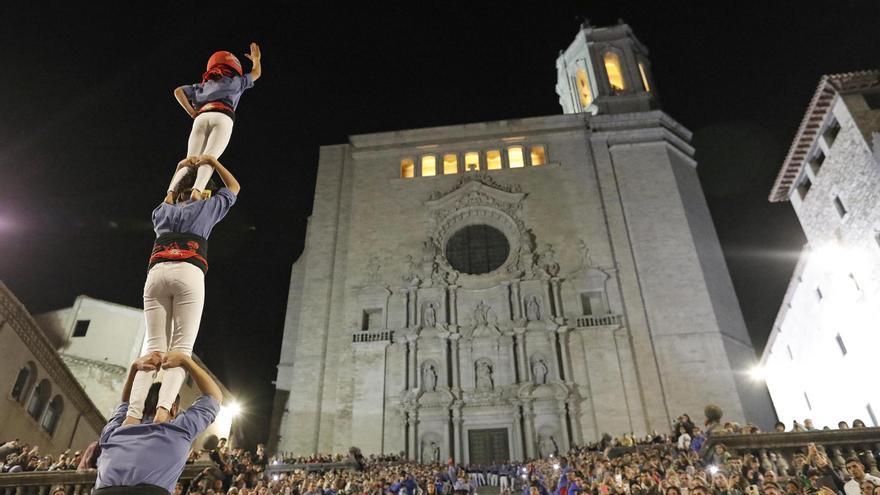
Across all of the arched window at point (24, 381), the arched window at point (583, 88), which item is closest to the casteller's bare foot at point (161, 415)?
the arched window at point (24, 381)

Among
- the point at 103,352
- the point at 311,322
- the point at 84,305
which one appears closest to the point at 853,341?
the point at 311,322

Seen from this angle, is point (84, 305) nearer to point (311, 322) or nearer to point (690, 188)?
point (311, 322)

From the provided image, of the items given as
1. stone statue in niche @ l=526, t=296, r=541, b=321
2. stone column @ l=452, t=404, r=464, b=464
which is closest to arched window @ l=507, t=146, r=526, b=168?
stone statue in niche @ l=526, t=296, r=541, b=321

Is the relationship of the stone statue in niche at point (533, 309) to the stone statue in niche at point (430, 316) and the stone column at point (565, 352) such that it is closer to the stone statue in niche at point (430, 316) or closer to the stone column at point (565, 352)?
the stone column at point (565, 352)

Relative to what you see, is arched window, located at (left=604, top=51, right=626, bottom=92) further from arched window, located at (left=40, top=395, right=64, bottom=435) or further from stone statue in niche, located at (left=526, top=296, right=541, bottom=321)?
arched window, located at (left=40, top=395, right=64, bottom=435)

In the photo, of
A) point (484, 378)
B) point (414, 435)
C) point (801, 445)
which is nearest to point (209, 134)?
point (801, 445)

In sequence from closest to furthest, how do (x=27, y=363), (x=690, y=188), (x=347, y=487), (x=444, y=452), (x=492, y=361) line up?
(x=347, y=487) → (x=27, y=363) → (x=444, y=452) → (x=492, y=361) → (x=690, y=188)

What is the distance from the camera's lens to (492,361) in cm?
3059

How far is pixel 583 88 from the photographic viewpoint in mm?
45062

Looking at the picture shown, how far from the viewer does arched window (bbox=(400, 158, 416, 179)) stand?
39312 mm

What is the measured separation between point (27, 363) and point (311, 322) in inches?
569

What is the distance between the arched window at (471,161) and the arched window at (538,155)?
354 centimetres

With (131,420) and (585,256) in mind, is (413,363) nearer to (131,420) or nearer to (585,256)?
(585,256)

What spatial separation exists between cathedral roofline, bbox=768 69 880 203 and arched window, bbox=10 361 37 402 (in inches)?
1289
